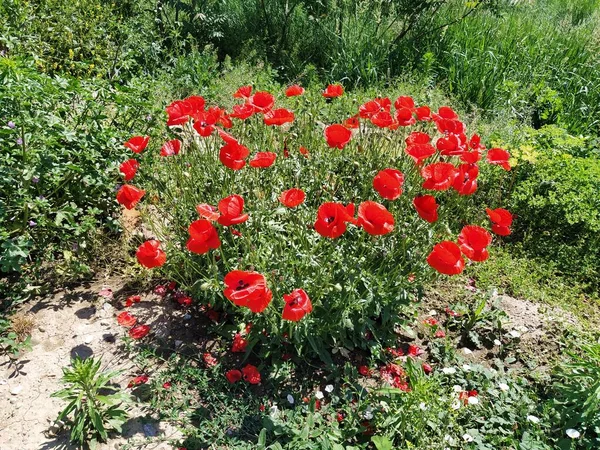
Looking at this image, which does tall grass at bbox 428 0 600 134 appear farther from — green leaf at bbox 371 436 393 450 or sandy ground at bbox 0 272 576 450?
green leaf at bbox 371 436 393 450

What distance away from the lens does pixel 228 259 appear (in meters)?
2.62

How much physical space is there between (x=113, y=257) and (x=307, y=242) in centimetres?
132

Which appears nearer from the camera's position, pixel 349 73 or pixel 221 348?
pixel 221 348

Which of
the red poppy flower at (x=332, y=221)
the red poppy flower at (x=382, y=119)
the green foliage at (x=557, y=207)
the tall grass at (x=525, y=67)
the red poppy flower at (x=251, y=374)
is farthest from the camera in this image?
the tall grass at (x=525, y=67)

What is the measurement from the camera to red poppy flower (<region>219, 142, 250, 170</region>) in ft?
7.32

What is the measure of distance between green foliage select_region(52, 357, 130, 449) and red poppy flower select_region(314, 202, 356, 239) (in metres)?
1.16

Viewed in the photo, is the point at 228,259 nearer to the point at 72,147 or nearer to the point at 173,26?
the point at 72,147

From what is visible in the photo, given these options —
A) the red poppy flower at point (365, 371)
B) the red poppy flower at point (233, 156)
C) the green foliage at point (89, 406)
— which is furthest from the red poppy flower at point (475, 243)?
the green foliage at point (89, 406)

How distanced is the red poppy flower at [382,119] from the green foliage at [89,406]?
1711 millimetres

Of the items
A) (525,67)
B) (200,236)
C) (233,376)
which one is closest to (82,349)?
(233,376)

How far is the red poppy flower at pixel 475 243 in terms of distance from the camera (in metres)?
2.10

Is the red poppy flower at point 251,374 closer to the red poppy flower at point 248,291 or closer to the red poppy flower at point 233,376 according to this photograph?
the red poppy flower at point 233,376

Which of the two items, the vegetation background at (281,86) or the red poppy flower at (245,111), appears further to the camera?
the vegetation background at (281,86)

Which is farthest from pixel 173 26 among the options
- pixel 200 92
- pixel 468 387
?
pixel 468 387
